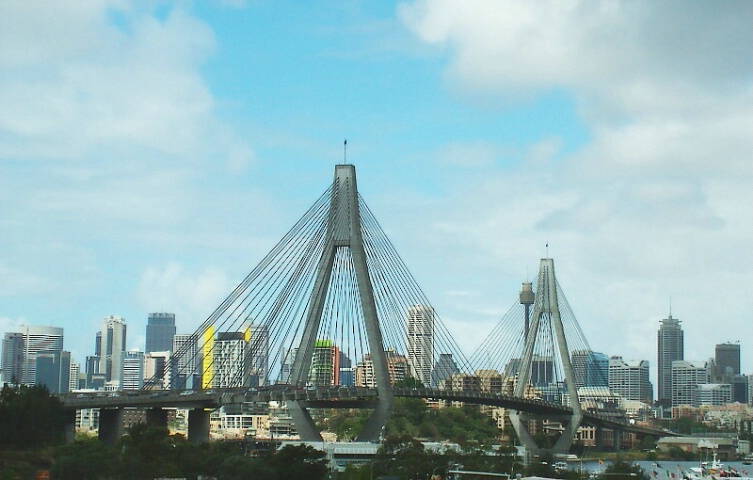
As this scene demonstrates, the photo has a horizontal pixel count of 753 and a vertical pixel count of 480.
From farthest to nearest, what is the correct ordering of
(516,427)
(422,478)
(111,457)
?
1. (516,427)
2. (422,478)
3. (111,457)

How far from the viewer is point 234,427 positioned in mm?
146500

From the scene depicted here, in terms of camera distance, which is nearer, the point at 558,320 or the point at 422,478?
the point at 422,478

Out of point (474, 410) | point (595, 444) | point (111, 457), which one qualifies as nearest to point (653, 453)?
point (595, 444)

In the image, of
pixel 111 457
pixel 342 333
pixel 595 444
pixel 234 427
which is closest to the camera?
pixel 111 457

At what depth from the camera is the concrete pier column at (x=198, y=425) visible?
212ft

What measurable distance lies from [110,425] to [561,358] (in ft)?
144

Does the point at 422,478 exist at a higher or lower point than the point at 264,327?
lower

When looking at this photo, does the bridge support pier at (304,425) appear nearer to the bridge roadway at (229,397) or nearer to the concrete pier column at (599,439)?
the bridge roadway at (229,397)

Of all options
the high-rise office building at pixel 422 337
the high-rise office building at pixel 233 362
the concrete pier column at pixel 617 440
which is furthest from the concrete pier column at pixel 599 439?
the high-rise office building at pixel 233 362

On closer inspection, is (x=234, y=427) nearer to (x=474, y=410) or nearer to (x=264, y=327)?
(x=474, y=410)

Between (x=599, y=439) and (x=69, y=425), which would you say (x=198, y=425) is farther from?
(x=599, y=439)

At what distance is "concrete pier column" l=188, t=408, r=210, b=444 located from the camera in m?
64.8

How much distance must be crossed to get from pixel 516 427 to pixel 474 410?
27544 millimetres

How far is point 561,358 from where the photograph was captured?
98562 millimetres
